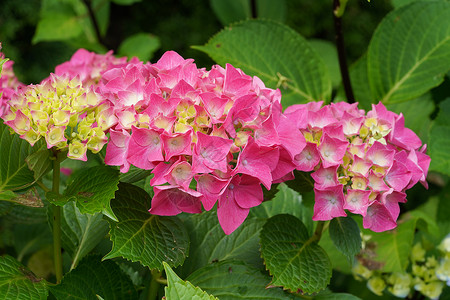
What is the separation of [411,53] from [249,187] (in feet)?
2.24

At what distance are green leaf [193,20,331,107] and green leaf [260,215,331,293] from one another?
0.39 m

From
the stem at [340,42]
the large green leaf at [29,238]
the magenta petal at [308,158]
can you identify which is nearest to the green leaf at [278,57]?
the stem at [340,42]

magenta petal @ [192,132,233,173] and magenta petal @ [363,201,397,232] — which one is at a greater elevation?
magenta petal @ [192,132,233,173]

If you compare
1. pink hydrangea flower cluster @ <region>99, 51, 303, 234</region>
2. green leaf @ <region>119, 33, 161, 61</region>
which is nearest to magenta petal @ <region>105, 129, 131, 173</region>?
pink hydrangea flower cluster @ <region>99, 51, 303, 234</region>

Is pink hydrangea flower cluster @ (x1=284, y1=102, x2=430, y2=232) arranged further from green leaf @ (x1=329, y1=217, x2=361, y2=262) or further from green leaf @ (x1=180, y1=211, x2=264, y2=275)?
green leaf @ (x1=180, y1=211, x2=264, y2=275)

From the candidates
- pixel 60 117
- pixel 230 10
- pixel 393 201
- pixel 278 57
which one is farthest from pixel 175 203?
pixel 230 10

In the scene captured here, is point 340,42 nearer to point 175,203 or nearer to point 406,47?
point 406,47

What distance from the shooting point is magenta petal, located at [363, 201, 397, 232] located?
2.42 ft

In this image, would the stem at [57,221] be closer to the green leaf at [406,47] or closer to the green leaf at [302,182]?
the green leaf at [302,182]

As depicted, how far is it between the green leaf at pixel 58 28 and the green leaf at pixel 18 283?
112 centimetres

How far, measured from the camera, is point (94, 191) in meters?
0.70

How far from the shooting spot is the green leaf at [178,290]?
617mm

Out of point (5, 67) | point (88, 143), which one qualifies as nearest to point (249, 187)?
point (88, 143)

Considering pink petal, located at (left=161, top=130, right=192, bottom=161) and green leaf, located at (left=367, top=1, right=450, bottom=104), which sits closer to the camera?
pink petal, located at (left=161, top=130, right=192, bottom=161)
